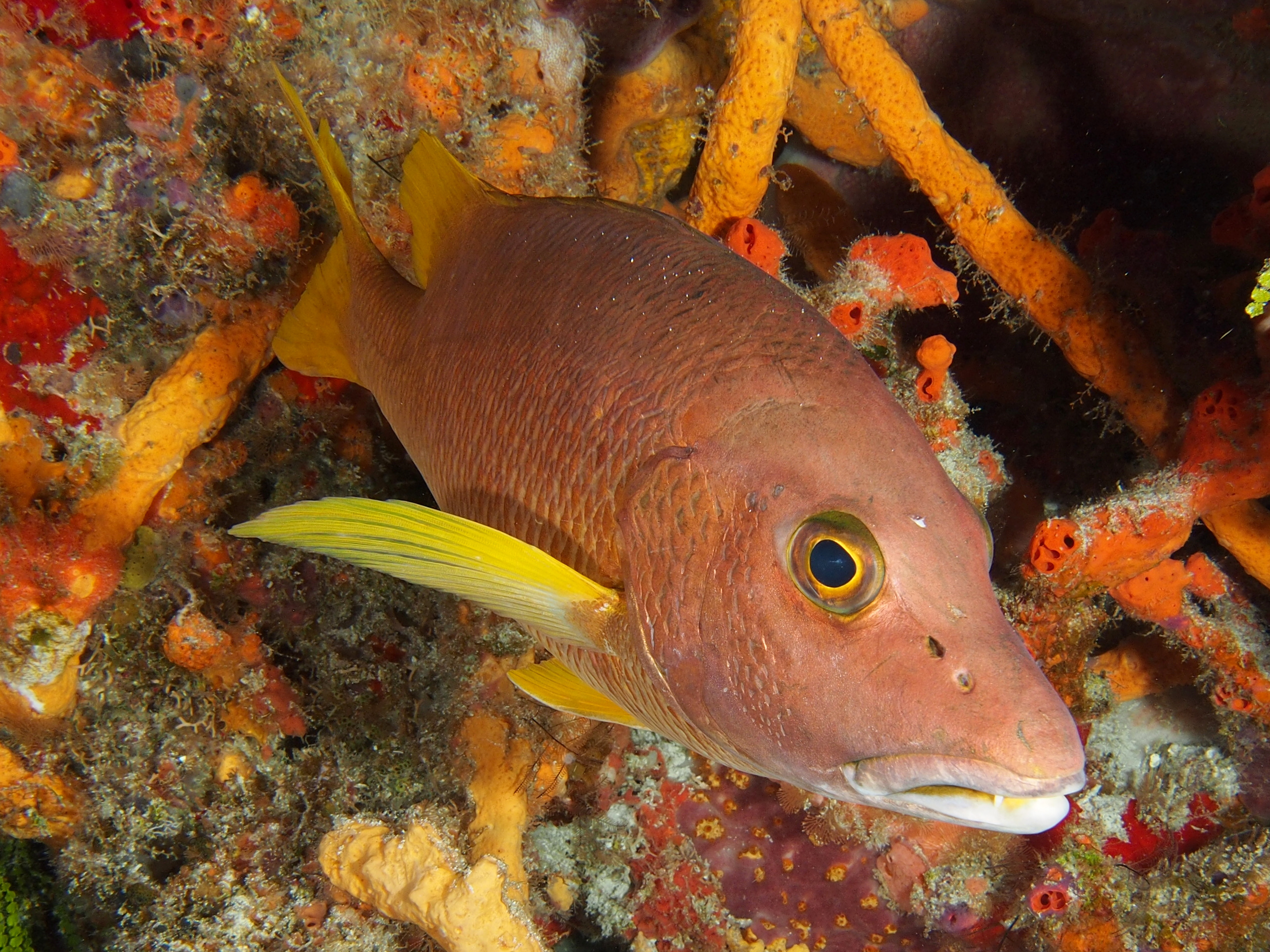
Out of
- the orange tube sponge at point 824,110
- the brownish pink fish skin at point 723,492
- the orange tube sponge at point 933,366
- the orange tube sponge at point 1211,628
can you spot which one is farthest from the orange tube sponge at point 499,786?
the orange tube sponge at point 824,110

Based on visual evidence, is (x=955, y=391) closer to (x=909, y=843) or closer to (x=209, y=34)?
(x=909, y=843)

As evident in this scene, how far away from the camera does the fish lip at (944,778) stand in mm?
1274

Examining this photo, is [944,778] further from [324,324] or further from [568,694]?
[324,324]

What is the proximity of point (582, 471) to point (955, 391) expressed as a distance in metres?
2.25

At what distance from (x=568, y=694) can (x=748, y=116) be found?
2661mm

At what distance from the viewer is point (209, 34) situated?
9.35ft

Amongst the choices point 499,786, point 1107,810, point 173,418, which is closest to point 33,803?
point 173,418

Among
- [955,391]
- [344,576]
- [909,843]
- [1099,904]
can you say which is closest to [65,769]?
[344,576]

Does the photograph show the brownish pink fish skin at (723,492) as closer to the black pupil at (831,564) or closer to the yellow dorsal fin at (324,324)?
the black pupil at (831,564)

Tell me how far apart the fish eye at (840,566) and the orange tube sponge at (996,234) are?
7.99 ft

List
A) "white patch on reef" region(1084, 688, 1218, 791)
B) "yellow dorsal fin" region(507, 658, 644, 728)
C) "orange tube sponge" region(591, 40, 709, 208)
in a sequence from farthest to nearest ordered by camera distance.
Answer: "white patch on reef" region(1084, 688, 1218, 791)
"orange tube sponge" region(591, 40, 709, 208)
"yellow dorsal fin" region(507, 658, 644, 728)

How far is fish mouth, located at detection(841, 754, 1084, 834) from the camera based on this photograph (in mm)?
1283

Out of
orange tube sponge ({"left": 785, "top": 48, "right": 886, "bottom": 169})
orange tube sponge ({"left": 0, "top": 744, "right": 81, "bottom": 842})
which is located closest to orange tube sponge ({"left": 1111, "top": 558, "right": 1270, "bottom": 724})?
orange tube sponge ({"left": 785, "top": 48, "right": 886, "bottom": 169})

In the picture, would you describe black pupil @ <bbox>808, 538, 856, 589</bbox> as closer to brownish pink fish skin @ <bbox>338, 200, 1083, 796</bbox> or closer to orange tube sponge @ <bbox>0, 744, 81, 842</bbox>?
brownish pink fish skin @ <bbox>338, 200, 1083, 796</bbox>
